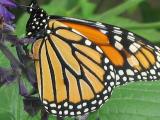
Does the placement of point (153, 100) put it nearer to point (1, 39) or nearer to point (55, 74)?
point (55, 74)

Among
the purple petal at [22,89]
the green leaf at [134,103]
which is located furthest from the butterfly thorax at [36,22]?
the green leaf at [134,103]

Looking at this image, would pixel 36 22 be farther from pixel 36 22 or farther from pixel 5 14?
pixel 5 14

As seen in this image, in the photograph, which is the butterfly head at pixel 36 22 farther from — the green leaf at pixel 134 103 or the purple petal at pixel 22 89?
the green leaf at pixel 134 103

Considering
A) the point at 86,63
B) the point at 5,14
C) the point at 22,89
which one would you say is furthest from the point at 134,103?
the point at 5,14

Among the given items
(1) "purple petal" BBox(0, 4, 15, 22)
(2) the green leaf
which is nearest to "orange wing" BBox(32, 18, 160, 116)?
(2) the green leaf

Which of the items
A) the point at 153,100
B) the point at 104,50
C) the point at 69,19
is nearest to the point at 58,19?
the point at 69,19

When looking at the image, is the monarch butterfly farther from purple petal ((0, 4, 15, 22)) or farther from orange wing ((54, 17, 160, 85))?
purple petal ((0, 4, 15, 22))

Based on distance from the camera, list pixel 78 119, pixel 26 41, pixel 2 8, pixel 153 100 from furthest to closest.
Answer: pixel 153 100 → pixel 78 119 → pixel 26 41 → pixel 2 8
